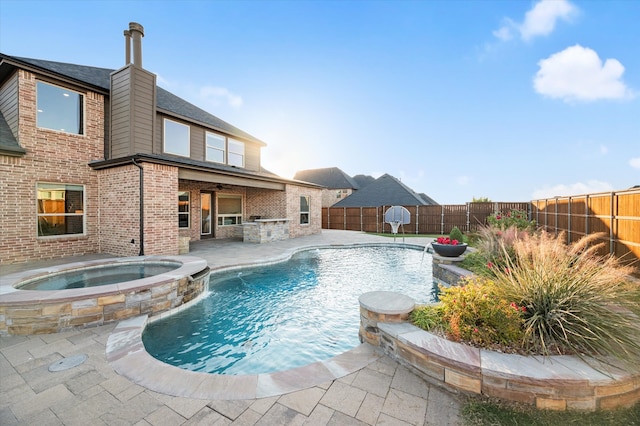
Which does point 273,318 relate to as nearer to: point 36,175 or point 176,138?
point 36,175

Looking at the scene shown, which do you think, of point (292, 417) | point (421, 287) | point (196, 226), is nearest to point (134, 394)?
point (292, 417)

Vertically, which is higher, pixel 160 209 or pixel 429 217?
pixel 160 209

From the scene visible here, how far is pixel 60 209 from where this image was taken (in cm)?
801

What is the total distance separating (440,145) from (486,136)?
268cm

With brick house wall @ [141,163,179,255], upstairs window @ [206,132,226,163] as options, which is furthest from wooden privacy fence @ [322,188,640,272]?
upstairs window @ [206,132,226,163]

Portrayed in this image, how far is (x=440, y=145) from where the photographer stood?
1539cm

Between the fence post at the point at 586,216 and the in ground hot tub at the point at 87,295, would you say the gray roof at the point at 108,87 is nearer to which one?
the in ground hot tub at the point at 87,295

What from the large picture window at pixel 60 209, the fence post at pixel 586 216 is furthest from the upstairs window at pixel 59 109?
the fence post at pixel 586 216

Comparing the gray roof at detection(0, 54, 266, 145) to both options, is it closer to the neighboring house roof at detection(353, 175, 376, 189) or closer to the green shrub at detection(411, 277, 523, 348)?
the green shrub at detection(411, 277, 523, 348)

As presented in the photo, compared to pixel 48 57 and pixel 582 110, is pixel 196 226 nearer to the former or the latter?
pixel 48 57

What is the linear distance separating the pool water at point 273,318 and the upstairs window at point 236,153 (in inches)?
299

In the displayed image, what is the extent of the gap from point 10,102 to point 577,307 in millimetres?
13375

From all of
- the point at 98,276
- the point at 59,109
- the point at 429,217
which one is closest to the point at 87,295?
the point at 98,276

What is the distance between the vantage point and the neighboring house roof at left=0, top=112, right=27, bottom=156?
6844 millimetres
